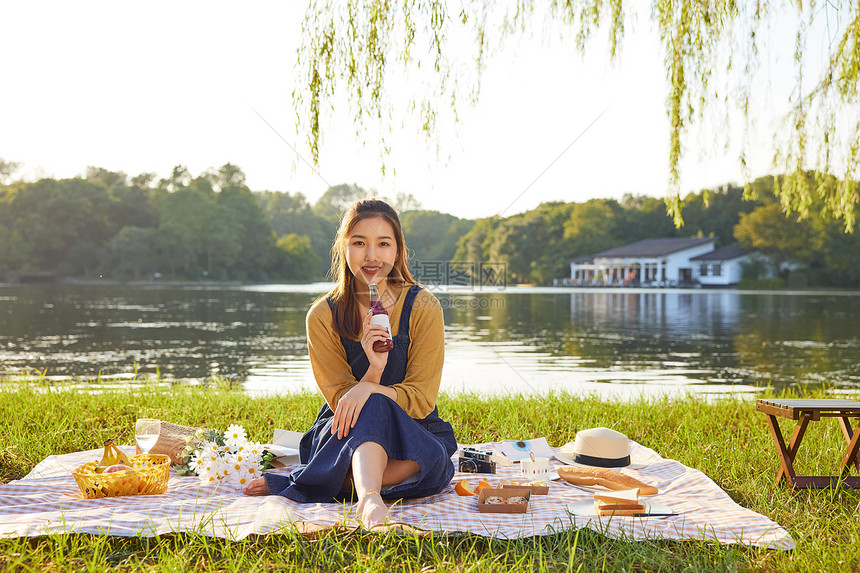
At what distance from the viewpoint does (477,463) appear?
12.2 feet

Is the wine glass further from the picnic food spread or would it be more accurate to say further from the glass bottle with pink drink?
the glass bottle with pink drink

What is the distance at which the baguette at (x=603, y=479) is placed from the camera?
3322 millimetres

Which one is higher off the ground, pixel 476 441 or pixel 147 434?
pixel 147 434

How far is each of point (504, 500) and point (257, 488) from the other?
1174 mm

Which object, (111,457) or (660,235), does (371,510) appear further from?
(660,235)

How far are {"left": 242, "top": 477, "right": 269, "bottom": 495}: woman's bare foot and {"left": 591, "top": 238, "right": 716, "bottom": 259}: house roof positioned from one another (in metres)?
53.8

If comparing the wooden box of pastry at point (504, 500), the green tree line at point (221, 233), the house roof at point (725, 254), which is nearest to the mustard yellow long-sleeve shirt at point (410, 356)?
the wooden box of pastry at point (504, 500)

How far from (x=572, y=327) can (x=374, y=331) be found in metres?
20.2

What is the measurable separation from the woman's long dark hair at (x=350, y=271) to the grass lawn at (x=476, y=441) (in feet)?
3.38

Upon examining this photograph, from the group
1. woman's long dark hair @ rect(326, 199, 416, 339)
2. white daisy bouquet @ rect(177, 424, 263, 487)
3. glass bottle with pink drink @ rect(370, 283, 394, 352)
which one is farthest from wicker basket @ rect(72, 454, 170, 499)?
glass bottle with pink drink @ rect(370, 283, 394, 352)

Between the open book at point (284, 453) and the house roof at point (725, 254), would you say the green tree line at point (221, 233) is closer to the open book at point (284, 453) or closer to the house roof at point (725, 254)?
the house roof at point (725, 254)

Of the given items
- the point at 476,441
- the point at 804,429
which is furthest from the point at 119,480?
the point at 804,429

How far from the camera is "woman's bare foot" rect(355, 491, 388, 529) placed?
8.50 ft

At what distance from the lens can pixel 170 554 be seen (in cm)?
246
